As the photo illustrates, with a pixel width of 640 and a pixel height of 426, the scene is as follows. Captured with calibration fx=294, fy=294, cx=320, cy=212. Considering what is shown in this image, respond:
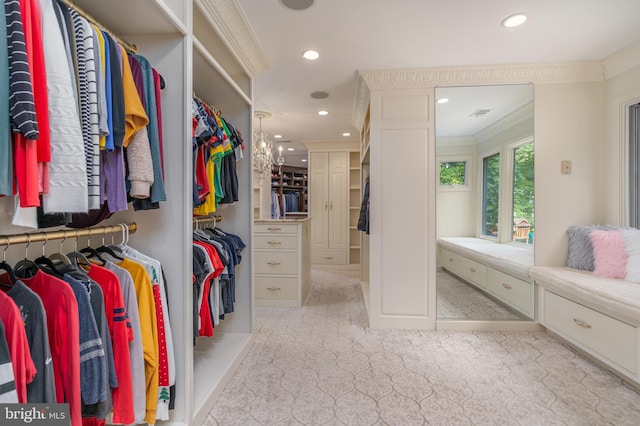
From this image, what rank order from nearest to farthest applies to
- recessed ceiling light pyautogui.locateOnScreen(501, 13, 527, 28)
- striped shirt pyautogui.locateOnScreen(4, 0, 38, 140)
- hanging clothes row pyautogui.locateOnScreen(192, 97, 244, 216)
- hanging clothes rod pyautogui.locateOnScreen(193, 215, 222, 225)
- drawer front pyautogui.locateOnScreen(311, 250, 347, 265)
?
striped shirt pyautogui.locateOnScreen(4, 0, 38, 140) < hanging clothes row pyautogui.locateOnScreen(192, 97, 244, 216) < recessed ceiling light pyautogui.locateOnScreen(501, 13, 527, 28) < hanging clothes rod pyautogui.locateOnScreen(193, 215, 222, 225) < drawer front pyautogui.locateOnScreen(311, 250, 347, 265)

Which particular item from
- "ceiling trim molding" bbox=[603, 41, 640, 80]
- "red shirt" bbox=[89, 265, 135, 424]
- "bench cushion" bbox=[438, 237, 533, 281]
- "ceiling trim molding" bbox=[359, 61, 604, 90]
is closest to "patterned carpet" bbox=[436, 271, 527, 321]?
"bench cushion" bbox=[438, 237, 533, 281]

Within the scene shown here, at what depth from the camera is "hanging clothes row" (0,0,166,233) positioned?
28.3 inches

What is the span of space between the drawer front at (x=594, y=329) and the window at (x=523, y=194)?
1.80ft

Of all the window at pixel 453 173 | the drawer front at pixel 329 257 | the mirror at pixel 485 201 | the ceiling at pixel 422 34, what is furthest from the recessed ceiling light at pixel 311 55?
the drawer front at pixel 329 257

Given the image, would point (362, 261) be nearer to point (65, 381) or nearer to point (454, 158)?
point (454, 158)

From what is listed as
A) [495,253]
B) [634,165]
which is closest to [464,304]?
[495,253]

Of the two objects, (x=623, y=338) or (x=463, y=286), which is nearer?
(x=623, y=338)

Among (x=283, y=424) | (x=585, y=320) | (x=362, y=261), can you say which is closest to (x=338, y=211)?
(x=362, y=261)

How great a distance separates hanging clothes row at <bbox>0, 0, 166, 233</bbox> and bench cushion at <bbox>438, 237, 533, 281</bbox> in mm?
2455

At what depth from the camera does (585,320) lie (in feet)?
6.85

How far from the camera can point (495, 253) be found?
8.95 feet

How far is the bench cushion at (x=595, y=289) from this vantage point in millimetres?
1776

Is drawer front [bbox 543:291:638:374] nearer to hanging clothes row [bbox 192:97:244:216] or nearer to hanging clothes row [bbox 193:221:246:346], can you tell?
hanging clothes row [bbox 193:221:246:346]

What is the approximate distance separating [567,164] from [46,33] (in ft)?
11.3
